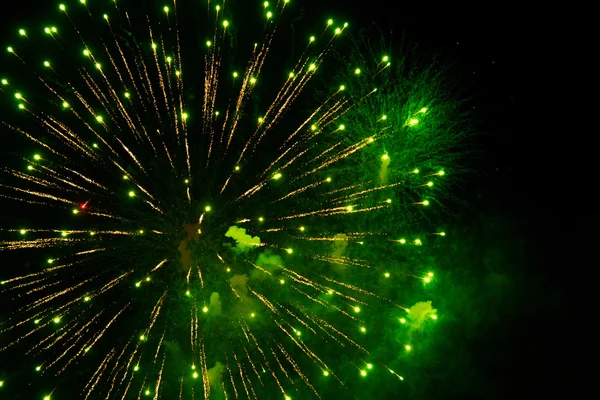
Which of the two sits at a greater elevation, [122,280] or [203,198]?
[203,198]

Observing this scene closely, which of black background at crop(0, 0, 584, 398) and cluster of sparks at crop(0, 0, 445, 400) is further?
black background at crop(0, 0, 584, 398)

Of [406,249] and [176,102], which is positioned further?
[406,249]

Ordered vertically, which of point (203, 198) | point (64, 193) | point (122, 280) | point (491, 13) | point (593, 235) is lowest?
point (122, 280)

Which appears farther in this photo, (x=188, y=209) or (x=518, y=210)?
(x=518, y=210)

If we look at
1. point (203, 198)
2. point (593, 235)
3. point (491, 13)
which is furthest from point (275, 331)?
point (491, 13)

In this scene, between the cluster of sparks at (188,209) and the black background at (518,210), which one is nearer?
the cluster of sparks at (188,209)

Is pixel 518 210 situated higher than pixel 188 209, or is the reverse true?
pixel 518 210

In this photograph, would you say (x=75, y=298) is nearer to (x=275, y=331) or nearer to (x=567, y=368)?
(x=275, y=331)
